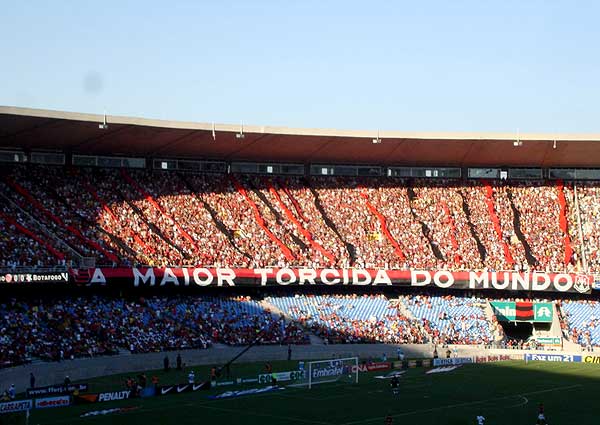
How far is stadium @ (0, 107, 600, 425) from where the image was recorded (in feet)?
164

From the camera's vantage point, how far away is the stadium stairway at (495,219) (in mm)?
71625

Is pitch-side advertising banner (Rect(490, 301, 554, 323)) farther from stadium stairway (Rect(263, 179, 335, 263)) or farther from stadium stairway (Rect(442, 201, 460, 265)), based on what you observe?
stadium stairway (Rect(263, 179, 335, 263))

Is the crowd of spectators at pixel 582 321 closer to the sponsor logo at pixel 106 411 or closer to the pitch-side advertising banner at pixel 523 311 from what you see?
the pitch-side advertising banner at pixel 523 311

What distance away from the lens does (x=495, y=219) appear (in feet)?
249

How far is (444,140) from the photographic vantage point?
69.9m

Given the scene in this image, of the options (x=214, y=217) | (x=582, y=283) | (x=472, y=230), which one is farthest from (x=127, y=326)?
(x=582, y=283)

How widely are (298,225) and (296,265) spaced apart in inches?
239

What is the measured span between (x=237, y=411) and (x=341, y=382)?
12605mm

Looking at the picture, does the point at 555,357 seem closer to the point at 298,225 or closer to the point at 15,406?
the point at 298,225

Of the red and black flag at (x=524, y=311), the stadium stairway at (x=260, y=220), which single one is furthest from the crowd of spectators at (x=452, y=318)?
the stadium stairway at (x=260, y=220)

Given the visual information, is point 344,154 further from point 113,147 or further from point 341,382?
point 341,382

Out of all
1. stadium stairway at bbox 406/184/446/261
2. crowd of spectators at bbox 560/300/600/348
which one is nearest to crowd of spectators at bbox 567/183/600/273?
crowd of spectators at bbox 560/300/600/348

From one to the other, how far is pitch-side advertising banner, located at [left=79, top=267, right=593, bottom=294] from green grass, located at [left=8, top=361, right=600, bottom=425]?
10218mm

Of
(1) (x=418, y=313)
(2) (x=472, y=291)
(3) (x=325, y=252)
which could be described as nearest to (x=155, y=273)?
(3) (x=325, y=252)
